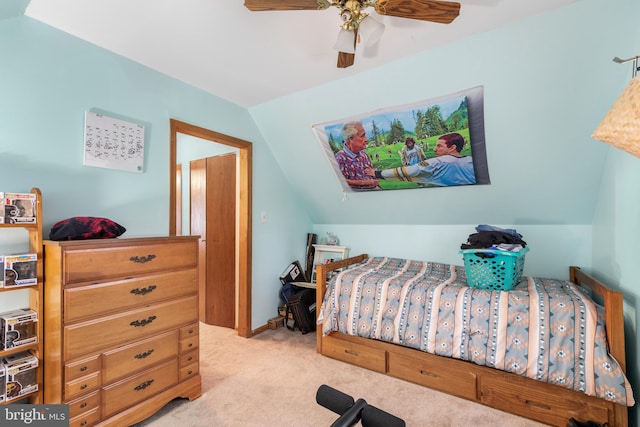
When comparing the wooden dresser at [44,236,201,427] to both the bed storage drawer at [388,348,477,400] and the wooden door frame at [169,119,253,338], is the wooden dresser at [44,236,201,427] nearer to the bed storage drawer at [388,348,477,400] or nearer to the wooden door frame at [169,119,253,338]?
the wooden door frame at [169,119,253,338]

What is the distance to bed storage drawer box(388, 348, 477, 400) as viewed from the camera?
2027 mm

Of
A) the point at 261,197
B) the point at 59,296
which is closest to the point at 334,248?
the point at 261,197

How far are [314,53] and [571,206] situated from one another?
251 centimetres

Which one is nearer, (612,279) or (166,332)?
(166,332)

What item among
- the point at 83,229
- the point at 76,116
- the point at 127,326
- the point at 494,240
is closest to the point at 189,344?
the point at 127,326

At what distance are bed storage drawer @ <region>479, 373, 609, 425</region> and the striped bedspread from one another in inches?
3.3

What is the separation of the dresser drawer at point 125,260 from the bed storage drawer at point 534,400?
2.19m

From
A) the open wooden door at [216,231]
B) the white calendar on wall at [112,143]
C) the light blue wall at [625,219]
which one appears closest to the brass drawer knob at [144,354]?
the white calendar on wall at [112,143]

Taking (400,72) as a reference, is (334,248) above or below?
below

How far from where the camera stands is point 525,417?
1.85 meters

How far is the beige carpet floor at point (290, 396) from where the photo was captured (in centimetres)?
183

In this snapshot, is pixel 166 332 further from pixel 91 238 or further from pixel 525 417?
pixel 525 417

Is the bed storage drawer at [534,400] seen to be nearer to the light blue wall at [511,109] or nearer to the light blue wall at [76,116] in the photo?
the light blue wall at [511,109]

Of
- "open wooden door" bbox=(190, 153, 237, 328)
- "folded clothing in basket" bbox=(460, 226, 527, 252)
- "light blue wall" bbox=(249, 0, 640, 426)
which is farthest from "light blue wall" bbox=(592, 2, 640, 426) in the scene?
"open wooden door" bbox=(190, 153, 237, 328)
